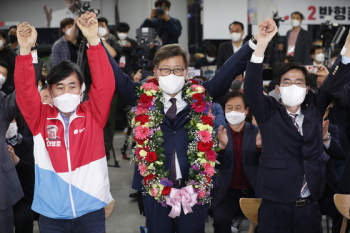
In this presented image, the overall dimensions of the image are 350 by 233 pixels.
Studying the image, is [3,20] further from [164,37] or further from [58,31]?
[164,37]

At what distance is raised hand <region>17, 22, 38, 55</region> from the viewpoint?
2.04 m

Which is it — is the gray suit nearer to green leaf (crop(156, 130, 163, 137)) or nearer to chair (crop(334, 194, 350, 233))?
green leaf (crop(156, 130, 163, 137))

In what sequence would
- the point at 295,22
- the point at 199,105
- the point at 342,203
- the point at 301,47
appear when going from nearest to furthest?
1. the point at 199,105
2. the point at 342,203
3. the point at 301,47
4. the point at 295,22

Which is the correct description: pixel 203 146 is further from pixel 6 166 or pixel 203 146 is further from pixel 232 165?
pixel 6 166

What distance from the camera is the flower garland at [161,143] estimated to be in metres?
2.34

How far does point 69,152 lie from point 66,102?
11.2 inches

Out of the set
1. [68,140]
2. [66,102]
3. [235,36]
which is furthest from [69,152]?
[235,36]

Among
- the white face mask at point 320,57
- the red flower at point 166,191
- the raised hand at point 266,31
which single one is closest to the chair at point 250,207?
the red flower at point 166,191

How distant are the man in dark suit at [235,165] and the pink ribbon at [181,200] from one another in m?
0.99

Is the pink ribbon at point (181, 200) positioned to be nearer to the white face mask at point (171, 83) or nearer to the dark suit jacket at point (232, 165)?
the white face mask at point (171, 83)

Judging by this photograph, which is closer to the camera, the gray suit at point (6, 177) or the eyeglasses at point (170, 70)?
the eyeglasses at point (170, 70)

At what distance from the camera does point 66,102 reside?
215cm

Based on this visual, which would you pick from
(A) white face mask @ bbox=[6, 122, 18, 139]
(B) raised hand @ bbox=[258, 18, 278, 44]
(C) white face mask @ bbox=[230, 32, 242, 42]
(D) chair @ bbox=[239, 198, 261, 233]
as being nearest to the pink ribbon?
(D) chair @ bbox=[239, 198, 261, 233]

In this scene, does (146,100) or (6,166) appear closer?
(146,100)
